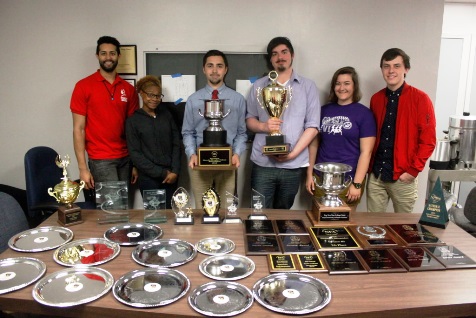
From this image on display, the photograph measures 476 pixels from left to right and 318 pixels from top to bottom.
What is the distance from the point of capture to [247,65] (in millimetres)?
3225

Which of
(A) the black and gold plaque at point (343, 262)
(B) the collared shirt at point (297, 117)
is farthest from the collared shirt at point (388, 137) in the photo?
(A) the black and gold plaque at point (343, 262)

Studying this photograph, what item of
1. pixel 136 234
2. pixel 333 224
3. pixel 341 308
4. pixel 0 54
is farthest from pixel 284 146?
pixel 0 54

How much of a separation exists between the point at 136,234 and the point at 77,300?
0.56 meters

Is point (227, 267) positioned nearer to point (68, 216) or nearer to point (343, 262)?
point (343, 262)

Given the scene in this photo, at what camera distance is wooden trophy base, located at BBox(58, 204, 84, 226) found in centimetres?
197

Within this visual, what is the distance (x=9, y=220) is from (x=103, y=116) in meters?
1.15

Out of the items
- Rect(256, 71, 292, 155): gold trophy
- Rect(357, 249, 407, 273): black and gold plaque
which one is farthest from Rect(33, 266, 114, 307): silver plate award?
Rect(256, 71, 292, 155): gold trophy

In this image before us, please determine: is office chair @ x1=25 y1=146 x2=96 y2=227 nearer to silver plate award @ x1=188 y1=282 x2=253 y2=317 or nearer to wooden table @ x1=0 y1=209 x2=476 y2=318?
wooden table @ x1=0 y1=209 x2=476 y2=318

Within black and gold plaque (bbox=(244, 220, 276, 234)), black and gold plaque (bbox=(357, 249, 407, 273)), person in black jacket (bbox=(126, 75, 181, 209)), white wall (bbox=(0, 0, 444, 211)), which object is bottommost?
black and gold plaque (bbox=(357, 249, 407, 273))

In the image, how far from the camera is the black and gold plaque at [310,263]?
1.55 meters

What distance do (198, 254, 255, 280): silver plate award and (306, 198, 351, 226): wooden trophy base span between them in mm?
547

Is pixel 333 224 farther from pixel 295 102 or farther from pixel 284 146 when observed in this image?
pixel 295 102

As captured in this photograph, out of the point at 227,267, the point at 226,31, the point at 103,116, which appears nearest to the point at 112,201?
the point at 227,267

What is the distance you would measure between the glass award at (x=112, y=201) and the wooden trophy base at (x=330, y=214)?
1029 mm
